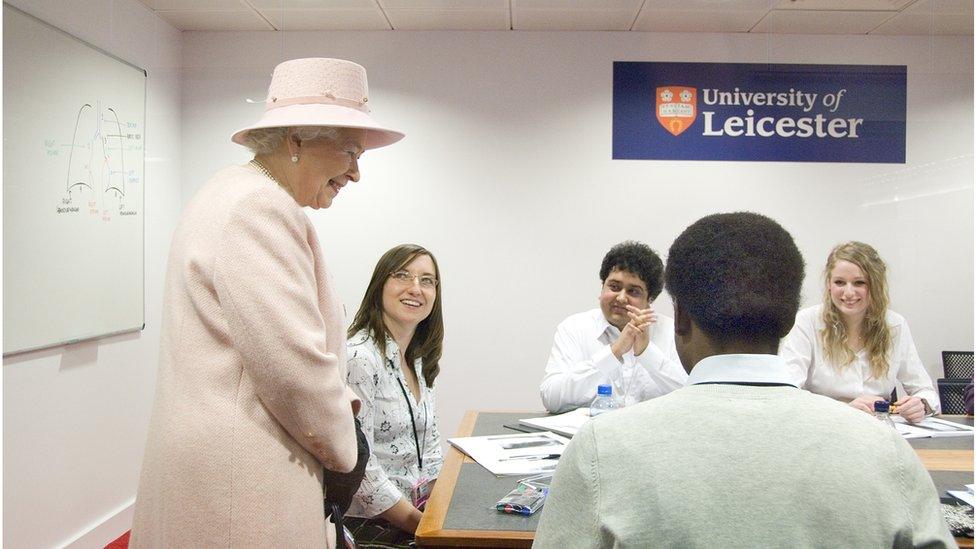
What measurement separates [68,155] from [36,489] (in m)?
1.26

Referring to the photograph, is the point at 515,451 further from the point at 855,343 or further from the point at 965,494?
the point at 855,343

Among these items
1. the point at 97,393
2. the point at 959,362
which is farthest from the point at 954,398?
the point at 97,393

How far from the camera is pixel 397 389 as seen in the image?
2.21 meters

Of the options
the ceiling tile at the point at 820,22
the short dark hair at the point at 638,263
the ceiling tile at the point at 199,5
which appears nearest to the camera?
the short dark hair at the point at 638,263

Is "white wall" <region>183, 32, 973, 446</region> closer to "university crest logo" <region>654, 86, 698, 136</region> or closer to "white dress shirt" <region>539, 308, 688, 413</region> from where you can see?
"university crest logo" <region>654, 86, 698, 136</region>

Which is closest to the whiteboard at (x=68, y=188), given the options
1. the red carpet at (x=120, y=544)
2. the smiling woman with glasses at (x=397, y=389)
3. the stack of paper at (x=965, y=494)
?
the red carpet at (x=120, y=544)

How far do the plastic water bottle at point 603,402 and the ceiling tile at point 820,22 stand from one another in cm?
221

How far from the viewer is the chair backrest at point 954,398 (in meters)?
2.98

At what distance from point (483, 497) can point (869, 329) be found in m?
1.90

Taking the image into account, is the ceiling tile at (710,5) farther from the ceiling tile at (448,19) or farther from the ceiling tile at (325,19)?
the ceiling tile at (325,19)

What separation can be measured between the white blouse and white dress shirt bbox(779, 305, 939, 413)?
4.71 feet

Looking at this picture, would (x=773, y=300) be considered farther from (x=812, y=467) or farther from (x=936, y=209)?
(x=936, y=209)

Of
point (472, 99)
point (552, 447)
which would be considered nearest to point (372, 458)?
point (552, 447)

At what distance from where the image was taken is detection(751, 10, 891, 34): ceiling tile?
3.61 meters
